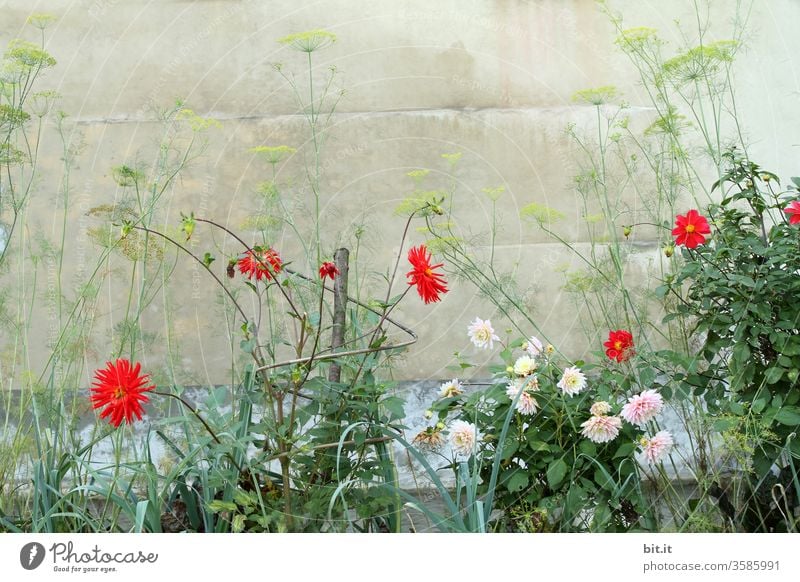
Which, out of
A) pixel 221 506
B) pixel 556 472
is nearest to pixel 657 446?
pixel 556 472

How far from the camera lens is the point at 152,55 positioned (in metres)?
3.29

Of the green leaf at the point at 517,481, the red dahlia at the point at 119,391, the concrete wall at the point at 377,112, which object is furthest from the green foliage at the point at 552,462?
the concrete wall at the point at 377,112

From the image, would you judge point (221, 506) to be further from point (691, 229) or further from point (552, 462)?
point (691, 229)

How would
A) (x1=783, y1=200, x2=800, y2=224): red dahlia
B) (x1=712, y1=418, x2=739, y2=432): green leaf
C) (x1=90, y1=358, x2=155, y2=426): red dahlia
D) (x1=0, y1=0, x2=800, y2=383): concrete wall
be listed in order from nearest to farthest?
(x1=90, y1=358, x2=155, y2=426): red dahlia → (x1=712, y1=418, x2=739, y2=432): green leaf → (x1=783, y1=200, x2=800, y2=224): red dahlia → (x1=0, y1=0, x2=800, y2=383): concrete wall

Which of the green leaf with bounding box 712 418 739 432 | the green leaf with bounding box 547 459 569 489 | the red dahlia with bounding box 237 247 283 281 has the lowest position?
the green leaf with bounding box 547 459 569 489

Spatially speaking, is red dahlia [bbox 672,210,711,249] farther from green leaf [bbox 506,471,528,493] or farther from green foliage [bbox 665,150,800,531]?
green leaf [bbox 506,471,528,493]

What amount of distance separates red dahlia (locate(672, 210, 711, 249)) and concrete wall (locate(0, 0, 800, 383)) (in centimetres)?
128

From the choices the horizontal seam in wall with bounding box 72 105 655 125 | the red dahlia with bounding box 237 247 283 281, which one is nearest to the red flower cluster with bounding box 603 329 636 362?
the red dahlia with bounding box 237 247 283 281

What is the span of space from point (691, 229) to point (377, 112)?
1.61 metres

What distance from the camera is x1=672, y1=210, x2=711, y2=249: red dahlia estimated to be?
189 centimetres

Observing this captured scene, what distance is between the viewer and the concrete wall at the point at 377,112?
3.22 m

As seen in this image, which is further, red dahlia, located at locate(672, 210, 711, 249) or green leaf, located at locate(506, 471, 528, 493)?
red dahlia, located at locate(672, 210, 711, 249)

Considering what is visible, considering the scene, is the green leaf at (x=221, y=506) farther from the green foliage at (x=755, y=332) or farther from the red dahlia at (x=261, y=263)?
the green foliage at (x=755, y=332)

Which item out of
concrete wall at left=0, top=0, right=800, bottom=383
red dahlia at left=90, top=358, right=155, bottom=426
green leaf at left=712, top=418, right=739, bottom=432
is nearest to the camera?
red dahlia at left=90, top=358, right=155, bottom=426
